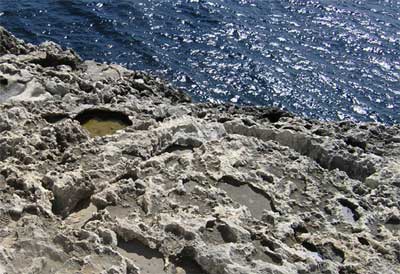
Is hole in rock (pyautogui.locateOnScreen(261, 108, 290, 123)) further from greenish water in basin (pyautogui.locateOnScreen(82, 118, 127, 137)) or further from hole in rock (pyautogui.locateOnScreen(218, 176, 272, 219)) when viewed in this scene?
hole in rock (pyautogui.locateOnScreen(218, 176, 272, 219))

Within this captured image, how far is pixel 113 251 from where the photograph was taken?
16.1 meters

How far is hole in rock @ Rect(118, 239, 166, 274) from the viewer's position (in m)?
16.3

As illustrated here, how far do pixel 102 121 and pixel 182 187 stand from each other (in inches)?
225

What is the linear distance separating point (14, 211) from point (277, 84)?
2153cm

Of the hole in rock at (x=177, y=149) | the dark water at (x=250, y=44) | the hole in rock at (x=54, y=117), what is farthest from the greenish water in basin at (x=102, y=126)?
the dark water at (x=250, y=44)

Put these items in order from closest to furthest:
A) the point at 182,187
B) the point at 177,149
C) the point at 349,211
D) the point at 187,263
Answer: the point at 187,263 → the point at 182,187 → the point at 349,211 → the point at 177,149

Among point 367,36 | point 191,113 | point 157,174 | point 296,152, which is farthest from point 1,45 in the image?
point 367,36

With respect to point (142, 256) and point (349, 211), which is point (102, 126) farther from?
point (349, 211)

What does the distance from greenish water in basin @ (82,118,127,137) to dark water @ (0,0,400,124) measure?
10.7 meters

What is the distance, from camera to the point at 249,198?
1972 cm

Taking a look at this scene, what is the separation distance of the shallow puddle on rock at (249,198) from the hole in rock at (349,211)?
2.51 m

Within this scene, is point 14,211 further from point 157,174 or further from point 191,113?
point 191,113

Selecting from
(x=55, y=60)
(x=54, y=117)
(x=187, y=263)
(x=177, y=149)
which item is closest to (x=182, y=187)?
(x=177, y=149)

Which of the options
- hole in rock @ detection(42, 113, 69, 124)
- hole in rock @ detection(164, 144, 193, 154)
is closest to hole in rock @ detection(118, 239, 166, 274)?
hole in rock @ detection(164, 144, 193, 154)
